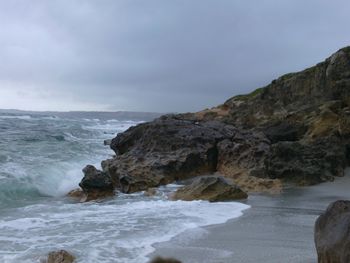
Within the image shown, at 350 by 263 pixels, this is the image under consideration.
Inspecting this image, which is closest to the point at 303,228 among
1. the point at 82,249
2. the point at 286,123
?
the point at 82,249

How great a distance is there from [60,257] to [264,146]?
10.8m

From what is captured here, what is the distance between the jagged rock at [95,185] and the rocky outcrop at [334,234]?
8488 mm

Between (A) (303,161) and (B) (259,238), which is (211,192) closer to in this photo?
(A) (303,161)

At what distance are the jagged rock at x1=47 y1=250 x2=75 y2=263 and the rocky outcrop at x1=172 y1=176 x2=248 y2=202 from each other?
541 centimetres

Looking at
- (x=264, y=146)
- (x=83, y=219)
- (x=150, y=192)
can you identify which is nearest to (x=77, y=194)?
(x=150, y=192)

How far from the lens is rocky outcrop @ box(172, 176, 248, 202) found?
461 inches

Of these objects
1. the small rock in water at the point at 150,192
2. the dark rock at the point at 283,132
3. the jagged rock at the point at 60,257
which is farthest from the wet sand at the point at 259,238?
the dark rock at the point at 283,132

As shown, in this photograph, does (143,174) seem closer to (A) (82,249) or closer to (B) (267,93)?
(A) (82,249)

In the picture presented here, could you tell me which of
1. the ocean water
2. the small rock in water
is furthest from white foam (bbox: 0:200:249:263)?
the small rock in water

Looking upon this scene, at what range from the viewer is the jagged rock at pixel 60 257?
6.54 meters

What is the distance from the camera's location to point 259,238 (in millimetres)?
7871

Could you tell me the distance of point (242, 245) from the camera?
745 centimetres

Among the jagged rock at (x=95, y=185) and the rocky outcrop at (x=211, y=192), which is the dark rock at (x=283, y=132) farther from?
the jagged rock at (x=95, y=185)

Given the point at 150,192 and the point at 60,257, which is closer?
the point at 60,257
